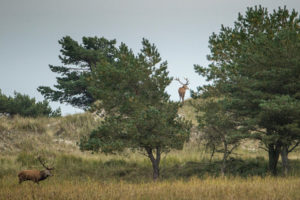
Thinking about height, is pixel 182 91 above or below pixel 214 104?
above

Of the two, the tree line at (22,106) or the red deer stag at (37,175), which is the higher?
the tree line at (22,106)

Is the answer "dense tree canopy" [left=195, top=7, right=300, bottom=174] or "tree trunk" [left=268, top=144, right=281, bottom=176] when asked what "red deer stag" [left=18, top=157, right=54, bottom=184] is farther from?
"tree trunk" [left=268, top=144, right=281, bottom=176]

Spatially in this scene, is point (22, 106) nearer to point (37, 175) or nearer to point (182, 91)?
point (182, 91)

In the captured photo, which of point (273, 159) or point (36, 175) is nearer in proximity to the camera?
point (36, 175)

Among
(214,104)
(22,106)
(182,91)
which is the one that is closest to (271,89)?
(214,104)

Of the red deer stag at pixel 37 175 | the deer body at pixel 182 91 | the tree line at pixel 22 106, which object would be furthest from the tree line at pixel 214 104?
the tree line at pixel 22 106

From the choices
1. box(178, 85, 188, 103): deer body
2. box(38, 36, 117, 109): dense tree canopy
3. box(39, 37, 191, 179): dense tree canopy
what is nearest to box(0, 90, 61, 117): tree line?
box(38, 36, 117, 109): dense tree canopy

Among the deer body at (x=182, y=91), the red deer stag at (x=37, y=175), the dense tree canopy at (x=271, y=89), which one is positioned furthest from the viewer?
the deer body at (x=182, y=91)

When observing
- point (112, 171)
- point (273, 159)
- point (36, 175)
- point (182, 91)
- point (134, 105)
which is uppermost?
point (182, 91)

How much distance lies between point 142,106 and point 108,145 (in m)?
2.44

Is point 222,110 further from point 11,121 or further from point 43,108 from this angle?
point 43,108

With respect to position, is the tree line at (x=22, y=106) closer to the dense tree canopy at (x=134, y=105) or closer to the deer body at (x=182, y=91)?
the deer body at (x=182, y=91)

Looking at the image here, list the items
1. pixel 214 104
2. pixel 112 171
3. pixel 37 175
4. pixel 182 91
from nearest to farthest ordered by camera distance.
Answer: pixel 37 175, pixel 214 104, pixel 112 171, pixel 182 91

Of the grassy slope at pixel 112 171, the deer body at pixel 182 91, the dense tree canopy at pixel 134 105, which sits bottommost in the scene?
the grassy slope at pixel 112 171
